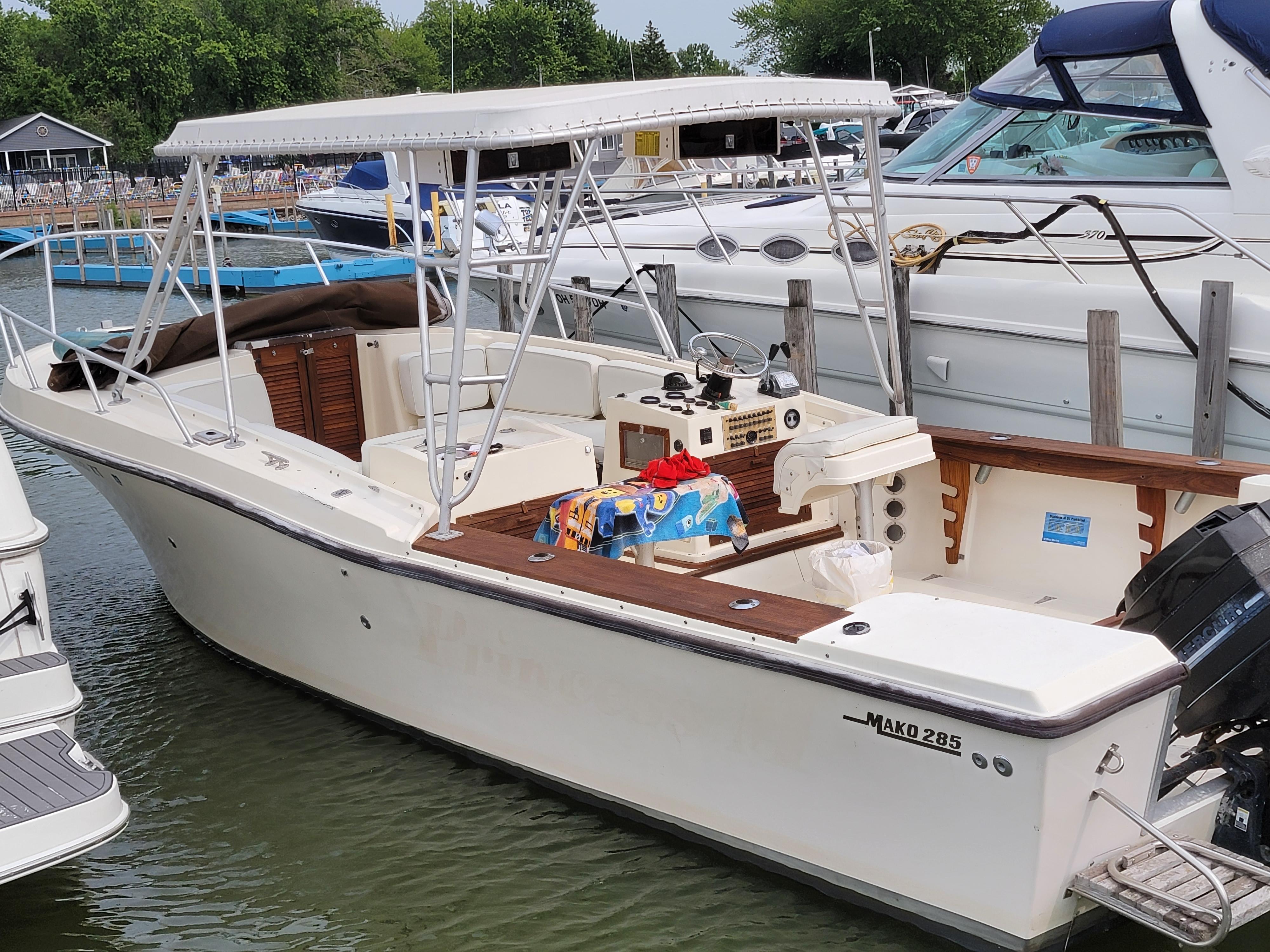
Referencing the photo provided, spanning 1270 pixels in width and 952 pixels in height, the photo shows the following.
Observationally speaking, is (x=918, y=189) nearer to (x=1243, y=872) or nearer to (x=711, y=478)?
(x=711, y=478)

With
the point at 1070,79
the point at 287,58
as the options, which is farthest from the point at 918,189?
the point at 287,58

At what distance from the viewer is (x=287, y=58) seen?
188 feet

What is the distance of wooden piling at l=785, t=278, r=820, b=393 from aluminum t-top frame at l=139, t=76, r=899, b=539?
186 centimetres

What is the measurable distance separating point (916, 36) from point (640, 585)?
2115 inches

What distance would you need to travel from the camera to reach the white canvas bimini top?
3.62 meters

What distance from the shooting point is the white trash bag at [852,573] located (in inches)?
149

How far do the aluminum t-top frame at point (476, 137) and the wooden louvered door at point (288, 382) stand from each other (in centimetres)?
78

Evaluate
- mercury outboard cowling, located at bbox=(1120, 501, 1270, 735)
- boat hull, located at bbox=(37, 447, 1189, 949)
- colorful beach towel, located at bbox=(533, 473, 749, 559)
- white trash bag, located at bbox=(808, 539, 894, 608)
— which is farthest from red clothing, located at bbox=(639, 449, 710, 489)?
mercury outboard cowling, located at bbox=(1120, 501, 1270, 735)

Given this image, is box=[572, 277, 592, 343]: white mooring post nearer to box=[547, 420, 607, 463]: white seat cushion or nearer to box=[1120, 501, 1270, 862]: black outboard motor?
box=[547, 420, 607, 463]: white seat cushion

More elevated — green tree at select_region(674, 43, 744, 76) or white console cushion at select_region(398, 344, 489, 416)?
green tree at select_region(674, 43, 744, 76)

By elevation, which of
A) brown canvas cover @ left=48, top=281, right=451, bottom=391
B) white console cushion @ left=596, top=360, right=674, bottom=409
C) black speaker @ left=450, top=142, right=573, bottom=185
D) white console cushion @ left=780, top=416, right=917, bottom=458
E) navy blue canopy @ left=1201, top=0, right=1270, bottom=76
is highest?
navy blue canopy @ left=1201, top=0, right=1270, bottom=76

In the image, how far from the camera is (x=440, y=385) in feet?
18.6

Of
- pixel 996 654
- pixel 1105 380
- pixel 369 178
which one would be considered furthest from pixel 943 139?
pixel 369 178

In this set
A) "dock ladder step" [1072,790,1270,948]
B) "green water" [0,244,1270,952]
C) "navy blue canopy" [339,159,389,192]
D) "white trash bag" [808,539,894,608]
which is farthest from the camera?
"navy blue canopy" [339,159,389,192]
